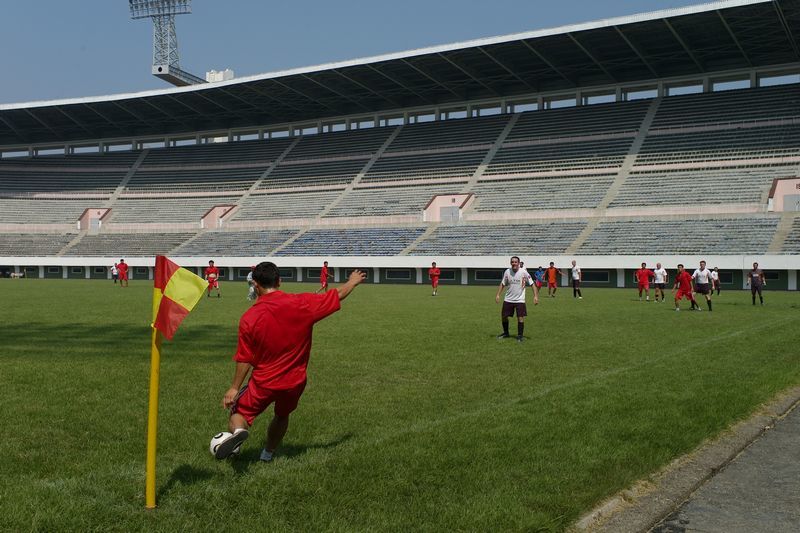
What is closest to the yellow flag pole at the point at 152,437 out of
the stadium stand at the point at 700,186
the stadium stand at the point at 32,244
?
the stadium stand at the point at 700,186

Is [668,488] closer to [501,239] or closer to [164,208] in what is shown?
→ [501,239]

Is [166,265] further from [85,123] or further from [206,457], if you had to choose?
[85,123]

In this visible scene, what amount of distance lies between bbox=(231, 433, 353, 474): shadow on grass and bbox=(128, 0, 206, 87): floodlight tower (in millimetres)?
74810

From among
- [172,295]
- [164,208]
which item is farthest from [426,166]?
[172,295]

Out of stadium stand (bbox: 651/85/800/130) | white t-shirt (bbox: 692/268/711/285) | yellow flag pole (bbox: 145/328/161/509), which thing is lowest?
yellow flag pole (bbox: 145/328/161/509)

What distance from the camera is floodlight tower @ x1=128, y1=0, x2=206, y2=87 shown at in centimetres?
7475

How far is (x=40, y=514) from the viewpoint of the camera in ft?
14.9

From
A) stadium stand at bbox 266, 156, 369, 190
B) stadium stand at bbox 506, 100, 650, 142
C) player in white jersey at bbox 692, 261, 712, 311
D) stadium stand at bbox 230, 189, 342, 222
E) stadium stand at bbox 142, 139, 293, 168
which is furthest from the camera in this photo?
stadium stand at bbox 142, 139, 293, 168

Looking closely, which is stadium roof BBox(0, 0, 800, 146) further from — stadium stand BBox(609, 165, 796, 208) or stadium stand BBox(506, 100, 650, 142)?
stadium stand BBox(609, 165, 796, 208)

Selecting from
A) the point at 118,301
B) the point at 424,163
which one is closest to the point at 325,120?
the point at 424,163

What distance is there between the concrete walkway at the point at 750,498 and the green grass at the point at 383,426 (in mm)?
510

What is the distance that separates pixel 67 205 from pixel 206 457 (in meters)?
70.4

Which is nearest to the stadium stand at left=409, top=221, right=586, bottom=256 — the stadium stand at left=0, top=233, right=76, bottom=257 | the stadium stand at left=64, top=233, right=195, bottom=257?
the stadium stand at left=64, top=233, right=195, bottom=257

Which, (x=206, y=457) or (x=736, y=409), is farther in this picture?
(x=736, y=409)
